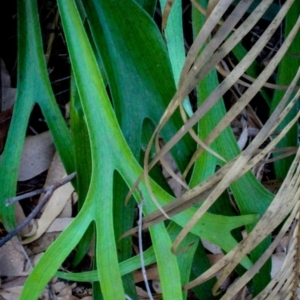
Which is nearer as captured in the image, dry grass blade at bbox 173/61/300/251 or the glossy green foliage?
dry grass blade at bbox 173/61/300/251

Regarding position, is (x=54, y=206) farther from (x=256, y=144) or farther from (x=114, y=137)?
(x=256, y=144)

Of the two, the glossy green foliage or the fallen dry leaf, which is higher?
the glossy green foliage

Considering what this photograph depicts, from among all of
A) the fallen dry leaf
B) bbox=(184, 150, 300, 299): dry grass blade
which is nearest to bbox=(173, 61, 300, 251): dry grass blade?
bbox=(184, 150, 300, 299): dry grass blade

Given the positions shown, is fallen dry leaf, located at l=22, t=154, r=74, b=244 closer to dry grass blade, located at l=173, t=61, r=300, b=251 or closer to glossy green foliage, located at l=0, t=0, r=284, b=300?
glossy green foliage, located at l=0, t=0, r=284, b=300

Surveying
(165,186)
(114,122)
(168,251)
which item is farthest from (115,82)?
(168,251)

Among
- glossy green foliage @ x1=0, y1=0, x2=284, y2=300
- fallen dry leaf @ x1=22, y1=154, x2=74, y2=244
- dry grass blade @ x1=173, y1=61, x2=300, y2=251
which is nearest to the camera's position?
dry grass blade @ x1=173, y1=61, x2=300, y2=251

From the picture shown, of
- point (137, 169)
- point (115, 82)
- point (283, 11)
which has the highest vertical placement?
point (283, 11)

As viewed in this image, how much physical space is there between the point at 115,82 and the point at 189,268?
0.36 meters

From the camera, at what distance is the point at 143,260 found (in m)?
0.86

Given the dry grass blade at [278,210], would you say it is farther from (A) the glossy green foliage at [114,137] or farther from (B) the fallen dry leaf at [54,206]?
(B) the fallen dry leaf at [54,206]

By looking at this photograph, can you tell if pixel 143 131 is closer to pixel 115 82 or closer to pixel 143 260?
pixel 115 82

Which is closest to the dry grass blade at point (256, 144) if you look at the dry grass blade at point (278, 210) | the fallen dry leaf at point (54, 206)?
the dry grass blade at point (278, 210)

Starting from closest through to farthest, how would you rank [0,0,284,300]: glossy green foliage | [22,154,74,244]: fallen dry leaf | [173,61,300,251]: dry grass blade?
[173,61,300,251]: dry grass blade
[0,0,284,300]: glossy green foliage
[22,154,74,244]: fallen dry leaf

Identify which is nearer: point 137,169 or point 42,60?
point 137,169
